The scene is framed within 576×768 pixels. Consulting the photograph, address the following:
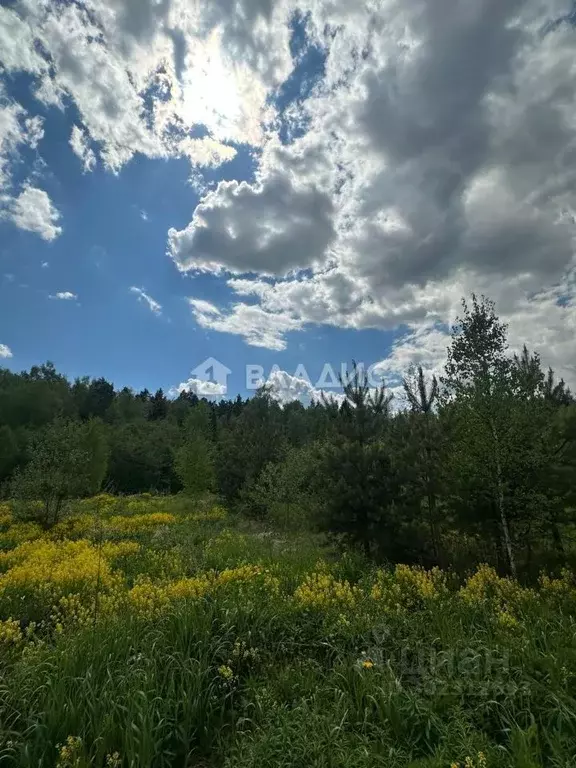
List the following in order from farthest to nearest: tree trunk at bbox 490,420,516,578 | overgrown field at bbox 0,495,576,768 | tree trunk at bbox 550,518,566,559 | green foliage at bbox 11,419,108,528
Result: green foliage at bbox 11,419,108,528 → tree trunk at bbox 550,518,566,559 → tree trunk at bbox 490,420,516,578 → overgrown field at bbox 0,495,576,768

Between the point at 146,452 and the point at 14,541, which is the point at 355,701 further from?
the point at 146,452

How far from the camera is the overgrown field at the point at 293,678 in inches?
138

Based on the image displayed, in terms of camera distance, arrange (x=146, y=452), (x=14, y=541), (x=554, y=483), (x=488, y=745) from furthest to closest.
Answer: (x=146, y=452), (x=14, y=541), (x=554, y=483), (x=488, y=745)

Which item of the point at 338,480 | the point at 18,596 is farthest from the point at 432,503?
Result: the point at 18,596

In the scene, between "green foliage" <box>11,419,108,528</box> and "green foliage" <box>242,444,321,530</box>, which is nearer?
"green foliage" <box>11,419,108,528</box>

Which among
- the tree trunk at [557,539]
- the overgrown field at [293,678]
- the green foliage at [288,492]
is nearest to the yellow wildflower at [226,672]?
the overgrown field at [293,678]

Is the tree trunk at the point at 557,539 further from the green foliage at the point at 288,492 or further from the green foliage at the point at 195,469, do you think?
the green foliage at the point at 195,469

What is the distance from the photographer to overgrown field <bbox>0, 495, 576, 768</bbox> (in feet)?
11.5

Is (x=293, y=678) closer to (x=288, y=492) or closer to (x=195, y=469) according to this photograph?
(x=288, y=492)

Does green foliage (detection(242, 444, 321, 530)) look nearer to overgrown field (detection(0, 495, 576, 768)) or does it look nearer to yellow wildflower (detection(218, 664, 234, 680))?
overgrown field (detection(0, 495, 576, 768))

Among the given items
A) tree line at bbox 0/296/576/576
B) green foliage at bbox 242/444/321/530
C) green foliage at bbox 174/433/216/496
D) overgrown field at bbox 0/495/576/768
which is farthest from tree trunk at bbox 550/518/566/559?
green foliage at bbox 174/433/216/496

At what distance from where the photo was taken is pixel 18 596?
311 inches

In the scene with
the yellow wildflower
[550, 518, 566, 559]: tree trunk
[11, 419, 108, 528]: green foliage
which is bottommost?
the yellow wildflower

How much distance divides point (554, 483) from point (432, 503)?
2.98m
